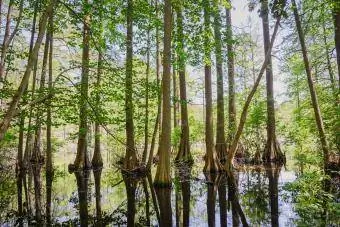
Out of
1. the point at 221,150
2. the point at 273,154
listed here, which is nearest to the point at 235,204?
the point at 221,150

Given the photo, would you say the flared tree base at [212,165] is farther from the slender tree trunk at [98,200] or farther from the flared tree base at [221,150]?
the slender tree trunk at [98,200]

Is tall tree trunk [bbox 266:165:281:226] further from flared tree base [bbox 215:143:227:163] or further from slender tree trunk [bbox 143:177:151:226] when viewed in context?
flared tree base [bbox 215:143:227:163]

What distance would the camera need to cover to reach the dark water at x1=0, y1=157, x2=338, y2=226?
21.5 feet

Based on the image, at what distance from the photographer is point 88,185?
11078mm

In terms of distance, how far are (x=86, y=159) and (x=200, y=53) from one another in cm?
780

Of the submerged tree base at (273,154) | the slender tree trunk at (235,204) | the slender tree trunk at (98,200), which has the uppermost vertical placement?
the submerged tree base at (273,154)

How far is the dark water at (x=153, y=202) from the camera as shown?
6566mm

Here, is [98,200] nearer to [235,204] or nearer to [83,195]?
[83,195]

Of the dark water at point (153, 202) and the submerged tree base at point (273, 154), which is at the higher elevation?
the submerged tree base at point (273, 154)

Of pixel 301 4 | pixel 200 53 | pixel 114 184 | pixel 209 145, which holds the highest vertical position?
pixel 301 4

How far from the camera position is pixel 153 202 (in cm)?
823

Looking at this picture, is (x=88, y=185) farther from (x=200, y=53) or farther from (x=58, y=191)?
(x=200, y=53)

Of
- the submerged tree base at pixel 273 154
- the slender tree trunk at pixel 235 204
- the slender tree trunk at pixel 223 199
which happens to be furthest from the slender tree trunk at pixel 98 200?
the submerged tree base at pixel 273 154

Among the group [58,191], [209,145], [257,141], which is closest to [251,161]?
[257,141]
